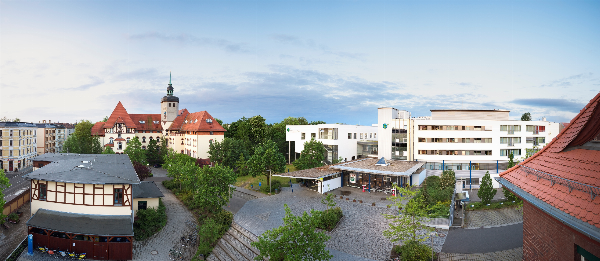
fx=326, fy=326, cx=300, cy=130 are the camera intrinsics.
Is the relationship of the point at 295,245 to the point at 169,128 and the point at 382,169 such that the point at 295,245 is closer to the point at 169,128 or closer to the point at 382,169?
the point at 382,169

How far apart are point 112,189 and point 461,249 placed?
22308 mm

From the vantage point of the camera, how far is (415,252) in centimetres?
1714

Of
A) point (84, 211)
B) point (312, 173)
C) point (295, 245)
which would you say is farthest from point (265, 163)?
point (295, 245)

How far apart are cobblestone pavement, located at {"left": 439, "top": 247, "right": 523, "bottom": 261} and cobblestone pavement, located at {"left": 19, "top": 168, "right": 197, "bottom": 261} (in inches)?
653

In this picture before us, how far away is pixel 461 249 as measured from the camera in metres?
18.2

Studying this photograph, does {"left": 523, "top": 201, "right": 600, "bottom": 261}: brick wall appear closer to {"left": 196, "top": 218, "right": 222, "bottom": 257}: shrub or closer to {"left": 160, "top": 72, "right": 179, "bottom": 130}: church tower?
{"left": 196, "top": 218, "right": 222, "bottom": 257}: shrub

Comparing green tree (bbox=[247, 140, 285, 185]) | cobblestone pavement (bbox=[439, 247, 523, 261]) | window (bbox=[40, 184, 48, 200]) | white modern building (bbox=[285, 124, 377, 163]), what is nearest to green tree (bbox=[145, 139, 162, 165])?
white modern building (bbox=[285, 124, 377, 163])

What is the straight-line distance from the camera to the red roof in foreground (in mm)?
5461

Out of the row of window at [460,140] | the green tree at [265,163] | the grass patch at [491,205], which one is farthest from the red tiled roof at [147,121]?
the grass patch at [491,205]

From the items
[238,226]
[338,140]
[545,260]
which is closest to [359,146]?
[338,140]

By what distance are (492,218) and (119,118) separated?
66.0 m

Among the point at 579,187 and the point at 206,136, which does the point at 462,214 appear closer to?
the point at 579,187

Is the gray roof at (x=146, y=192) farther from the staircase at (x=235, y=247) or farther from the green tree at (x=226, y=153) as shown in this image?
the green tree at (x=226, y=153)

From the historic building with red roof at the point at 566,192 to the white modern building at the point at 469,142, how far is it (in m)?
35.9
